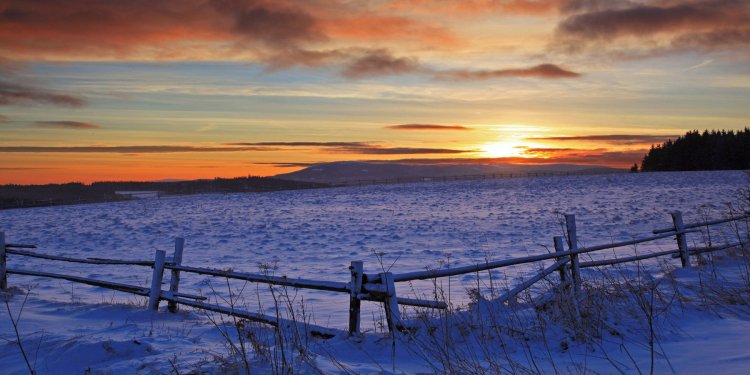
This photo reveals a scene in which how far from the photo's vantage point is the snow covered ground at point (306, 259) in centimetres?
635

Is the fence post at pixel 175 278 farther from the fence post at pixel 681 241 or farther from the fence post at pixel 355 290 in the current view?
the fence post at pixel 681 241

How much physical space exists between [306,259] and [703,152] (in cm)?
10619

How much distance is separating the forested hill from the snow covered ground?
65868 mm

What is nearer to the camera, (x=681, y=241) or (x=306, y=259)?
(x=681, y=241)

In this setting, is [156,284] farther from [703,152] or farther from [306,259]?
[703,152]

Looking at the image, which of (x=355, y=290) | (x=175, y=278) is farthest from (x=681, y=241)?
(x=175, y=278)

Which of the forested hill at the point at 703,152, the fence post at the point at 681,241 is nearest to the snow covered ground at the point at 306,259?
the fence post at the point at 681,241

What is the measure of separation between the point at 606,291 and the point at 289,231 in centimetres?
2065

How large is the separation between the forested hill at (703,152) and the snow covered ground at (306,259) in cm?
6587

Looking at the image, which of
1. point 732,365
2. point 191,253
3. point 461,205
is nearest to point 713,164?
point 461,205

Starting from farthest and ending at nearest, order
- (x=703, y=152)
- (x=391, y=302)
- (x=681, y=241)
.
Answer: (x=703, y=152) → (x=681, y=241) → (x=391, y=302)

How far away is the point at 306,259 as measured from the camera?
1867cm

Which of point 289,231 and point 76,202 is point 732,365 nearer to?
point 289,231

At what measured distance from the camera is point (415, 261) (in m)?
17.2
